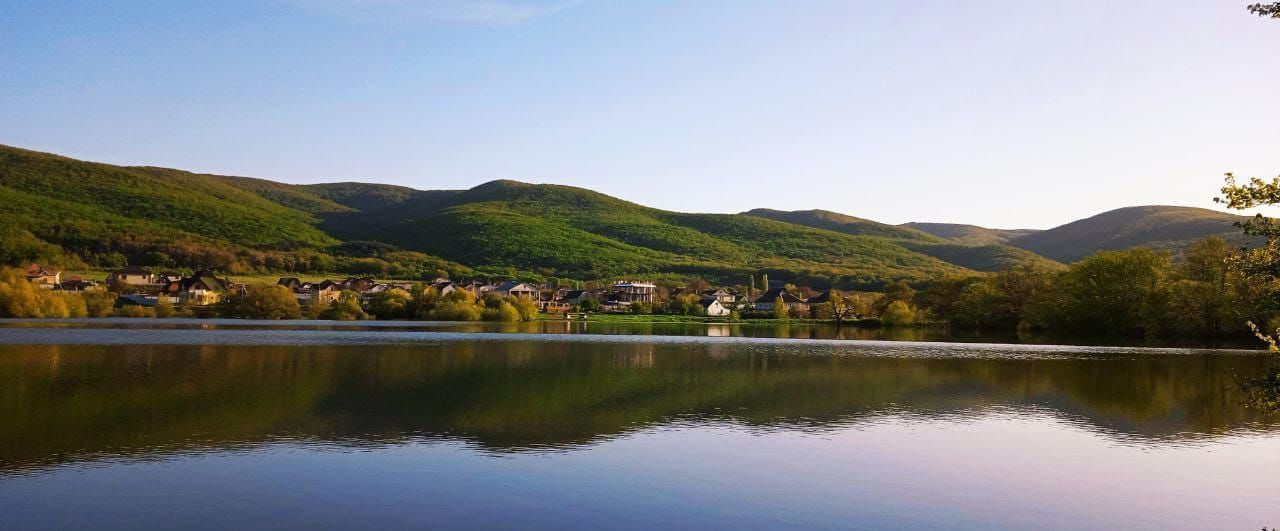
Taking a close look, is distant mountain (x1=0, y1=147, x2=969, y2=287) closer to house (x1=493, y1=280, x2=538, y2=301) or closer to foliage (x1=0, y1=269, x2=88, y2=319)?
house (x1=493, y1=280, x2=538, y2=301)

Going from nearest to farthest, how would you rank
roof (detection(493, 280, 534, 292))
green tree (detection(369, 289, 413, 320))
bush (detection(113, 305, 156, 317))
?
1. bush (detection(113, 305, 156, 317))
2. green tree (detection(369, 289, 413, 320))
3. roof (detection(493, 280, 534, 292))

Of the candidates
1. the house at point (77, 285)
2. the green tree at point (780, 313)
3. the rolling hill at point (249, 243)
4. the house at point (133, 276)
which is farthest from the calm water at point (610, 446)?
the rolling hill at point (249, 243)

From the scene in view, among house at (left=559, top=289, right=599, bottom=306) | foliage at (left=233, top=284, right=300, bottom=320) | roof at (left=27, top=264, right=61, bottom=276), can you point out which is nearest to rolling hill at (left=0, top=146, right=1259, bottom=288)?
roof at (left=27, top=264, right=61, bottom=276)

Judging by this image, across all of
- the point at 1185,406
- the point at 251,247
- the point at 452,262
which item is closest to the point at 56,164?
the point at 251,247

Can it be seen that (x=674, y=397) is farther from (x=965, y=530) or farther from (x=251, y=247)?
(x=251, y=247)

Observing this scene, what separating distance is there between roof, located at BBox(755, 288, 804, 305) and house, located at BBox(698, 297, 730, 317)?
9262mm

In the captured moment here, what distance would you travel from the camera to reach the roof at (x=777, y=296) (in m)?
138

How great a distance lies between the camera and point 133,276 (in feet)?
364

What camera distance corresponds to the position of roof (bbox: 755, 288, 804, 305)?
138m

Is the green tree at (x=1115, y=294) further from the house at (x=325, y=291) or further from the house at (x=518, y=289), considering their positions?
the house at (x=325, y=291)

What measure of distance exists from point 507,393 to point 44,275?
301 feet

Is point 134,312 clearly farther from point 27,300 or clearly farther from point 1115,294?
point 1115,294

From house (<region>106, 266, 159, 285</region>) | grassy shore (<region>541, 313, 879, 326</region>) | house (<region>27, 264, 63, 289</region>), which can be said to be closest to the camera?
house (<region>27, 264, 63, 289</region>)

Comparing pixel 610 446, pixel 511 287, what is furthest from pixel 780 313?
pixel 610 446
